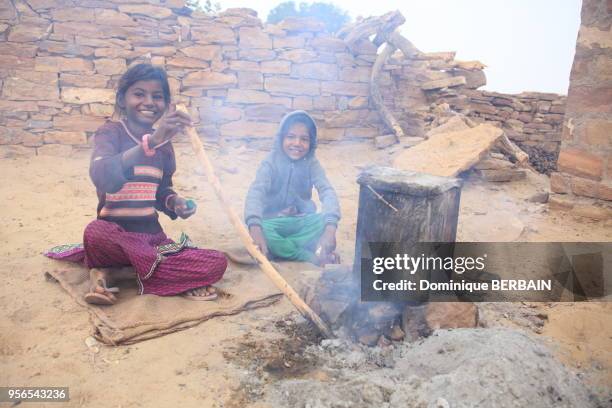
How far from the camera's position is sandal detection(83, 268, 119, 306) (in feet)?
7.59

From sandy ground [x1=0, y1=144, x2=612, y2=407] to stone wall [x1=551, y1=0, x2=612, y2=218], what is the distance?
0.24m

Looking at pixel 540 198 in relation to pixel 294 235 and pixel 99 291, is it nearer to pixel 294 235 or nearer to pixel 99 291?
pixel 294 235

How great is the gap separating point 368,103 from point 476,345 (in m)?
5.76

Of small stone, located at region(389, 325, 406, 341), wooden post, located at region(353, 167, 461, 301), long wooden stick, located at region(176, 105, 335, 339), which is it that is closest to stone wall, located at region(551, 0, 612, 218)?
wooden post, located at region(353, 167, 461, 301)

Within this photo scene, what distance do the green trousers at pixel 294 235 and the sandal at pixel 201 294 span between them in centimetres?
74

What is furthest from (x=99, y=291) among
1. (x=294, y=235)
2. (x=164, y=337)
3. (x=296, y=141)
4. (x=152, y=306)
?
(x=296, y=141)

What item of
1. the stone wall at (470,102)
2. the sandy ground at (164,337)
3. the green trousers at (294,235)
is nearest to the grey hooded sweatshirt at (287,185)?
the green trousers at (294,235)

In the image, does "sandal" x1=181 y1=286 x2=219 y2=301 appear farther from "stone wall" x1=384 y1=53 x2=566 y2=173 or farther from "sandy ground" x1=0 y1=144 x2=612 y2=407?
"stone wall" x1=384 y1=53 x2=566 y2=173

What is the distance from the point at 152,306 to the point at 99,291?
0.99 ft

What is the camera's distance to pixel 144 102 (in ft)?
8.20

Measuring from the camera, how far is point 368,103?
7.09 metres

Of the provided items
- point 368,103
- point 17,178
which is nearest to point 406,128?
point 368,103

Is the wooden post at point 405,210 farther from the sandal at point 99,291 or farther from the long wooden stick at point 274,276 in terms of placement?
the sandal at point 99,291

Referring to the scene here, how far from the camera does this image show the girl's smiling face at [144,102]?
249 cm
